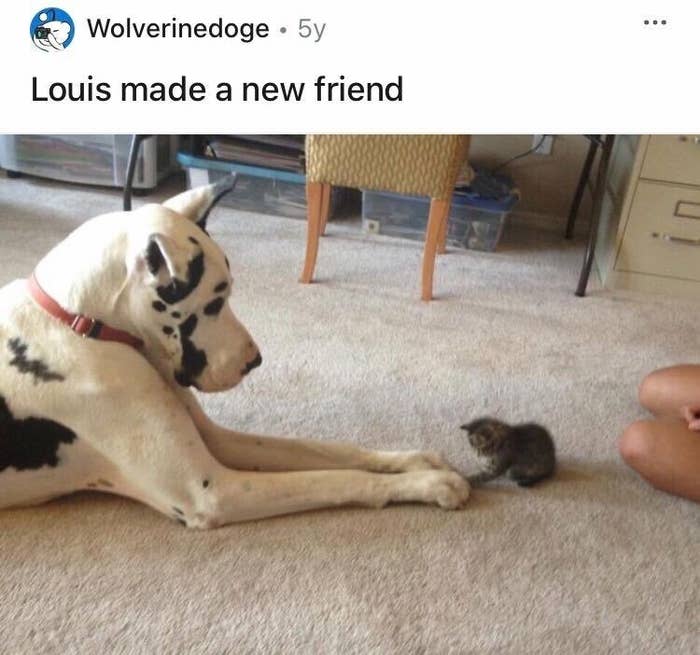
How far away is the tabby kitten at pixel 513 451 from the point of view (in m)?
1.45

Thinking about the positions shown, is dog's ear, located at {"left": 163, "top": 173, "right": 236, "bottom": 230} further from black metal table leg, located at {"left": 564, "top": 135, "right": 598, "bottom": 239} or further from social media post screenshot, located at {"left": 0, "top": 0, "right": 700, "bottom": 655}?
black metal table leg, located at {"left": 564, "top": 135, "right": 598, "bottom": 239}

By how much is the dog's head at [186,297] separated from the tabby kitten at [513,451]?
1.69 ft

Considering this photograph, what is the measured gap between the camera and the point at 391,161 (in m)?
2.22

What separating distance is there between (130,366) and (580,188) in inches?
86.8

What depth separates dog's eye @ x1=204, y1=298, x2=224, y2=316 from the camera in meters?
1.16

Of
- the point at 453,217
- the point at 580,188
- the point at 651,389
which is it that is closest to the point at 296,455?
the point at 651,389

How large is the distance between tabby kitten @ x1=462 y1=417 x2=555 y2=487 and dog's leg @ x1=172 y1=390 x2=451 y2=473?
9cm

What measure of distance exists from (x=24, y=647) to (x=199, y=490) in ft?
1.13

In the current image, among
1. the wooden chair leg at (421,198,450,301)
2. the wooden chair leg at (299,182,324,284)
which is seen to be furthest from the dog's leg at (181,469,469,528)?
the wooden chair leg at (299,182,324,284)

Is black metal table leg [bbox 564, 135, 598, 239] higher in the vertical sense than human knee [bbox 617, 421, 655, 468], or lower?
higher

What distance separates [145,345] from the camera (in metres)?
1.22

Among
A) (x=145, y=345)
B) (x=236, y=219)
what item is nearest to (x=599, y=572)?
(x=145, y=345)
